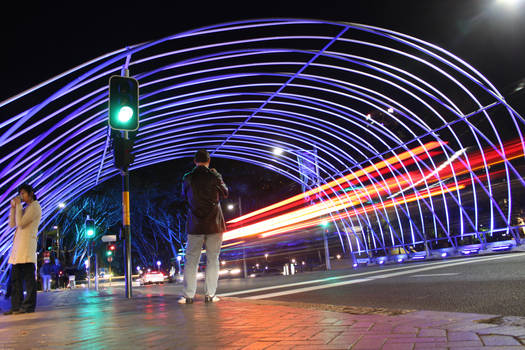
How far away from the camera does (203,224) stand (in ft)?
19.0

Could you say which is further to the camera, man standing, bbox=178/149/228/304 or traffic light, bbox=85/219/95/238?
traffic light, bbox=85/219/95/238

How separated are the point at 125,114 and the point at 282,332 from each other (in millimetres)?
4658

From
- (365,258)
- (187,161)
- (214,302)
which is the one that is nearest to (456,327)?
(214,302)

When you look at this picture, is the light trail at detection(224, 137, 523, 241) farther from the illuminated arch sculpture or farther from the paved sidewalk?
the paved sidewalk

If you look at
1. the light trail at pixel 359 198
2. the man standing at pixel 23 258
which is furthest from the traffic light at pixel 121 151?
the light trail at pixel 359 198

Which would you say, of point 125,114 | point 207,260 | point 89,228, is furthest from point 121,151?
point 89,228

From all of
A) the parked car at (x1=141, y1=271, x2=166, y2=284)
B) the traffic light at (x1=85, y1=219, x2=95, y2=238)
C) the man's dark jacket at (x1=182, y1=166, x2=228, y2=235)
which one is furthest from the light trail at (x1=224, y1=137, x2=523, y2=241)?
the man's dark jacket at (x1=182, y1=166, x2=228, y2=235)

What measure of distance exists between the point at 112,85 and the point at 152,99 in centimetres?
939

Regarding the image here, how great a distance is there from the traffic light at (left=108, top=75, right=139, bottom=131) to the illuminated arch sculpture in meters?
2.37

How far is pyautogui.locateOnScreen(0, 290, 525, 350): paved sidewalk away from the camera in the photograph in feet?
7.80

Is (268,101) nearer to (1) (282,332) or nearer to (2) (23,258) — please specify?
(2) (23,258)

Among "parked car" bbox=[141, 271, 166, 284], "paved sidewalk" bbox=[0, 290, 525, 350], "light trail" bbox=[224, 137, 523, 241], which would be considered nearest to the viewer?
"paved sidewalk" bbox=[0, 290, 525, 350]

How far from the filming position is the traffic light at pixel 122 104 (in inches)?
248

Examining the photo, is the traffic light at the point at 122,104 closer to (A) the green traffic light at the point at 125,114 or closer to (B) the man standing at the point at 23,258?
(A) the green traffic light at the point at 125,114
